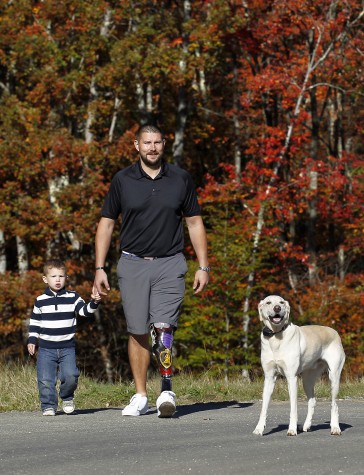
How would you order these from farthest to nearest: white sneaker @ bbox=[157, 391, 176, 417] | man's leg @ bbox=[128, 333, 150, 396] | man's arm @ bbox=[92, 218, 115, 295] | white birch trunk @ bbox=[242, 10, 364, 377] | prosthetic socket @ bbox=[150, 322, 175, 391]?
white birch trunk @ bbox=[242, 10, 364, 377]
man's leg @ bbox=[128, 333, 150, 396]
man's arm @ bbox=[92, 218, 115, 295]
prosthetic socket @ bbox=[150, 322, 175, 391]
white sneaker @ bbox=[157, 391, 176, 417]

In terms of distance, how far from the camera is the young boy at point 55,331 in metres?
10.0

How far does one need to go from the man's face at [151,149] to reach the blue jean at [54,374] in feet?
6.30

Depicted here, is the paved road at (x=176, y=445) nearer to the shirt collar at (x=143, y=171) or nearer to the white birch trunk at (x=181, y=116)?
the shirt collar at (x=143, y=171)

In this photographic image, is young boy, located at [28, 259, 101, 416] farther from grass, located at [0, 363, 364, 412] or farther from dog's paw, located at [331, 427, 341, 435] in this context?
dog's paw, located at [331, 427, 341, 435]

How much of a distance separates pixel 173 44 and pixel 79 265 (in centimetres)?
658

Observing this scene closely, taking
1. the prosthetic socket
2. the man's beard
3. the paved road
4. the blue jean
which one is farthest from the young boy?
the man's beard

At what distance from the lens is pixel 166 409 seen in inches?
362

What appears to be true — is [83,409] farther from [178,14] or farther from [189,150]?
[189,150]

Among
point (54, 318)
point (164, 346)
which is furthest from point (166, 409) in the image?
point (54, 318)

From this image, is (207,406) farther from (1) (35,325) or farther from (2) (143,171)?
(2) (143,171)

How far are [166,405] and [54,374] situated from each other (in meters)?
1.41

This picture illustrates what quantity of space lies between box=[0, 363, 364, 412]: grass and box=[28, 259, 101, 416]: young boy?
0.58 metres

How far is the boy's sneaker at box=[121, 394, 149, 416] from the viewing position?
9.54 m

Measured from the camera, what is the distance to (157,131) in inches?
379
